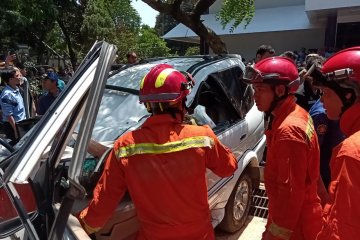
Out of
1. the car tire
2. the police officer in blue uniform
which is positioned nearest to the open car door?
the car tire

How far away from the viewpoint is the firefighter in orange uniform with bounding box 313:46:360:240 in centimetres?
132

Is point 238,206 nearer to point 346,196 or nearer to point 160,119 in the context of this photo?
point 160,119

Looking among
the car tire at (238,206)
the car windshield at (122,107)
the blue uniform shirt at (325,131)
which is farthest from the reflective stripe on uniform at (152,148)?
the car tire at (238,206)

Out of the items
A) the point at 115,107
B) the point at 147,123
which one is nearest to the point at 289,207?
the point at 147,123

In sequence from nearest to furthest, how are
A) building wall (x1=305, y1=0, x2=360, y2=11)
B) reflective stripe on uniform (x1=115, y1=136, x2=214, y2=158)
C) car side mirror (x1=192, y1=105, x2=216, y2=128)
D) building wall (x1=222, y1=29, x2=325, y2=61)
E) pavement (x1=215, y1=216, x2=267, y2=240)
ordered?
reflective stripe on uniform (x1=115, y1=136, x2=214, y2=158) < car side mirror (x1=192, y1=105, x2=216, y2=128) < pavement (x1=215, y1=216, x2=267, y2=240) < building wall (x1=305, y1=0, x2=360, y2=11) < building wall (x1=222, y1=29, x2=325, y2=61)

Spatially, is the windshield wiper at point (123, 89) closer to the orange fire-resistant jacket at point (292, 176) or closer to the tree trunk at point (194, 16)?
the orange fire-resistant jacket at point (292, 176)

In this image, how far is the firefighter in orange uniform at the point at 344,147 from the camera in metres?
1.32

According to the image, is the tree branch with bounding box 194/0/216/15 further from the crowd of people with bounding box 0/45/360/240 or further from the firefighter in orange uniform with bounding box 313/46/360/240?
the firefighter in orange uniform with bounding box 313/46/360/240

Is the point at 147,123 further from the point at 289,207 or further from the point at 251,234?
the point at 251,234

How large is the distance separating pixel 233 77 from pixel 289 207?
2507mm

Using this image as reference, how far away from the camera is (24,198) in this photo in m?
1.51

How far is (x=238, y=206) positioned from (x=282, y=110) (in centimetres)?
213

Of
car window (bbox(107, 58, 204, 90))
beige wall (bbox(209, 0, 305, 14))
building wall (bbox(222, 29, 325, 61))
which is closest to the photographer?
car window (bbox(107, 58, 204, 90))

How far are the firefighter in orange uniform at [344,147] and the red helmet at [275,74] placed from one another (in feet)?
0.86
